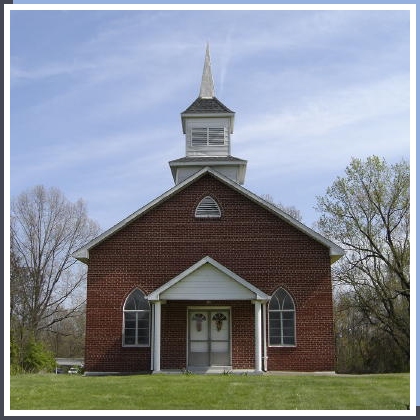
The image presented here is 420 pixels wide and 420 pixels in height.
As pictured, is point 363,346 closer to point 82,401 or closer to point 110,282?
point 110,282

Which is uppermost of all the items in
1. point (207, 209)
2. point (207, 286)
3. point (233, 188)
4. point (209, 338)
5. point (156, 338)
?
point (233, 188)

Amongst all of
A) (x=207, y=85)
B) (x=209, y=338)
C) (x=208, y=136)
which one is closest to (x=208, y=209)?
(x=208, y=136)

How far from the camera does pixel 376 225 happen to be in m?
44.9

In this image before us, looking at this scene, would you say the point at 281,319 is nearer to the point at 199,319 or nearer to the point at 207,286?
the point at 199,319

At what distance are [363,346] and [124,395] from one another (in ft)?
109

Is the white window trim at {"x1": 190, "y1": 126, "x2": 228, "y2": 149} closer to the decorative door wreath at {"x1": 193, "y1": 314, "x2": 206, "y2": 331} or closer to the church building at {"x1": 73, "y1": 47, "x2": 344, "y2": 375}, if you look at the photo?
the church building at {"x1": 73, "y1": 47, "x2": 344, "y2": 375}

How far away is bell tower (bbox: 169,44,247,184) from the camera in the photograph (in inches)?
1211

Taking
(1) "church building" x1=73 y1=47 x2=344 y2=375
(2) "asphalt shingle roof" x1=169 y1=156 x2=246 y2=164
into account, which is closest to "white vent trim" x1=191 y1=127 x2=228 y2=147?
(2) "asphalt shingle roof" x1=169 y1=156 x2=246 y2=164

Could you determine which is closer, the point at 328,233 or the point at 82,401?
the point at 82,401

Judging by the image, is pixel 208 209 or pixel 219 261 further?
pixel 208 209

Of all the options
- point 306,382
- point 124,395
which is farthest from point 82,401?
point 306,382

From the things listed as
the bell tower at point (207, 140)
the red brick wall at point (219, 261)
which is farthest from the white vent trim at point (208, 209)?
the bell tower at point (207, 140)

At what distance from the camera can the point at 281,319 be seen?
27.5 m

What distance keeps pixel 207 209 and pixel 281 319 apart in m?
5.00
